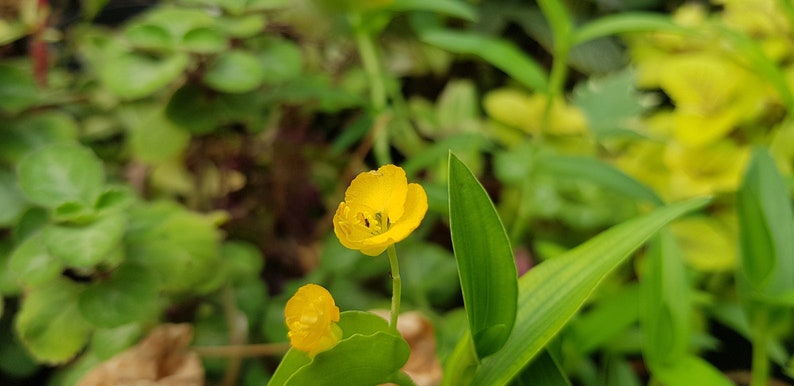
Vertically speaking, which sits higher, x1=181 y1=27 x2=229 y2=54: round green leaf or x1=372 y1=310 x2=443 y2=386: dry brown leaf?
x1=181 y1=27 x2=229 y2=54: round green leaf

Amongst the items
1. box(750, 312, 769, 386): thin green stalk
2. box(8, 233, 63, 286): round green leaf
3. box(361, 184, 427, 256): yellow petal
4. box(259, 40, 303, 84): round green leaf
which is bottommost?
box(750, 312, 769, 386): thin green stalk

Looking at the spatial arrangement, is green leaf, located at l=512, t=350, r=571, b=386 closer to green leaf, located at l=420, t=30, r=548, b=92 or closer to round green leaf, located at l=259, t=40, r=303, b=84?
green leaf, located at l=420, t=30, r=548, b=92

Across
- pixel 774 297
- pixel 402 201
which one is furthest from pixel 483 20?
pixel 402 201

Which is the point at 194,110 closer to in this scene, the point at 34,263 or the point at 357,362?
the point at 34,263

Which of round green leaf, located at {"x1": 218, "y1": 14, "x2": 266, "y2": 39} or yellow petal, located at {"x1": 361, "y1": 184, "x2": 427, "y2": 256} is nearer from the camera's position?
yellow petal, located at {"x1": 361, "y1": 184, "x2": 427, "y2": 256}

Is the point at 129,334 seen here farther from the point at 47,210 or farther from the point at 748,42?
the point at 748,42

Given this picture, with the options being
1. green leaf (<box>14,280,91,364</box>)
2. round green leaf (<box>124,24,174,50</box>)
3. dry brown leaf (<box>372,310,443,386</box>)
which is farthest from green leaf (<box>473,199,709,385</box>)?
round green leaf (<box>124,24,174,50</box>)

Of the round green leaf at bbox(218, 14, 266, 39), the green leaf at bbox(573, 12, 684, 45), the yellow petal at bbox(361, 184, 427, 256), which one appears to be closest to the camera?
the yellow petal at bbox(361, 184, 427, 256)
